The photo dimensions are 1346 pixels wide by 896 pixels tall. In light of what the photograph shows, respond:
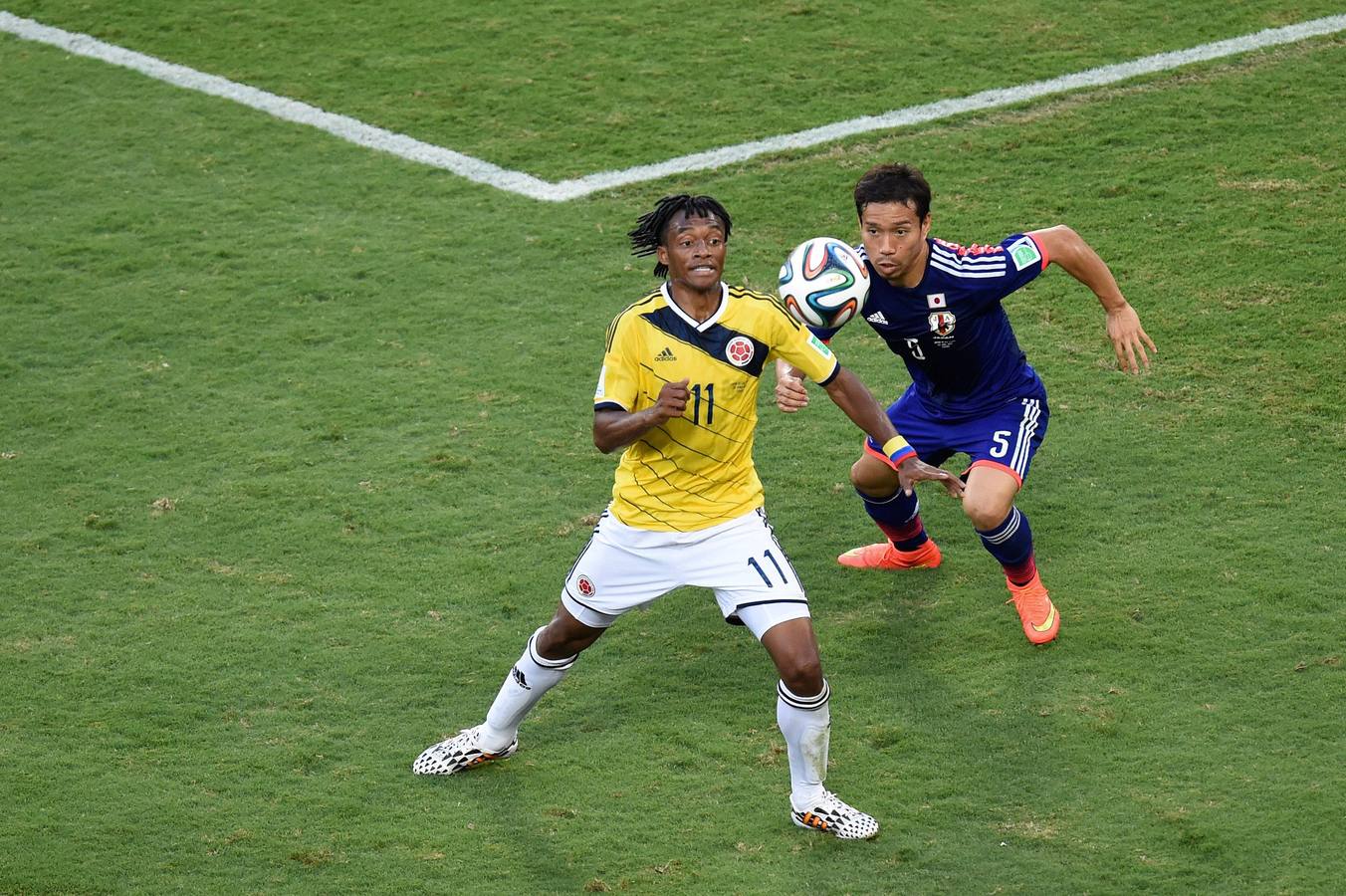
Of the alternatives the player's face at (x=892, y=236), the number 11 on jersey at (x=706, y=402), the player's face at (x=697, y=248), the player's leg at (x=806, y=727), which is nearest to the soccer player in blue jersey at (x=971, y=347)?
the player's face at (x=892, y=236)

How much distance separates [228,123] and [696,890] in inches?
347

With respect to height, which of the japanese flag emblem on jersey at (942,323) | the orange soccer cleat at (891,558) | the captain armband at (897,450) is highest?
the japanese flag emblem on jersey at (942,323)

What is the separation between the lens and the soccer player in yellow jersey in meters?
5.86

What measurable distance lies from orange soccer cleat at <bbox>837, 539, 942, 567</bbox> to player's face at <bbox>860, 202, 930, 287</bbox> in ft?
5.02

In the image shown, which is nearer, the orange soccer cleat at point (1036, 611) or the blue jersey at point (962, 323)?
the blue jersey at point (962, 323)

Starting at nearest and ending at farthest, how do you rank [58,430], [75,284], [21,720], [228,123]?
[21,720]
[58,430]
[75,284]
[228,123]

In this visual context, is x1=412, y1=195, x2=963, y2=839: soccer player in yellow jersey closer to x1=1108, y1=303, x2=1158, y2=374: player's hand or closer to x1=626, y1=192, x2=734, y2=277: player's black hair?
x1=626, y1=192, x2=734, y2=277: player's black hair

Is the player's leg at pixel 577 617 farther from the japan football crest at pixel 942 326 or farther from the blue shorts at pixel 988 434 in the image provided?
the japan football crest at pixel 942 326

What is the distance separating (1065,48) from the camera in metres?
12.7

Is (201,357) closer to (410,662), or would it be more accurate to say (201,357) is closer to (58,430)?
(58,430)

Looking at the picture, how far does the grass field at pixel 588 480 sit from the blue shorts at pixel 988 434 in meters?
0.72

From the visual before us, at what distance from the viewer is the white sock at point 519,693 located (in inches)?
245

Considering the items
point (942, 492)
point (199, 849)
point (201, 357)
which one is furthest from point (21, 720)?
point (942, 492)

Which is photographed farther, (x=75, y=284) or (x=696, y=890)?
(x=75, y=284)
